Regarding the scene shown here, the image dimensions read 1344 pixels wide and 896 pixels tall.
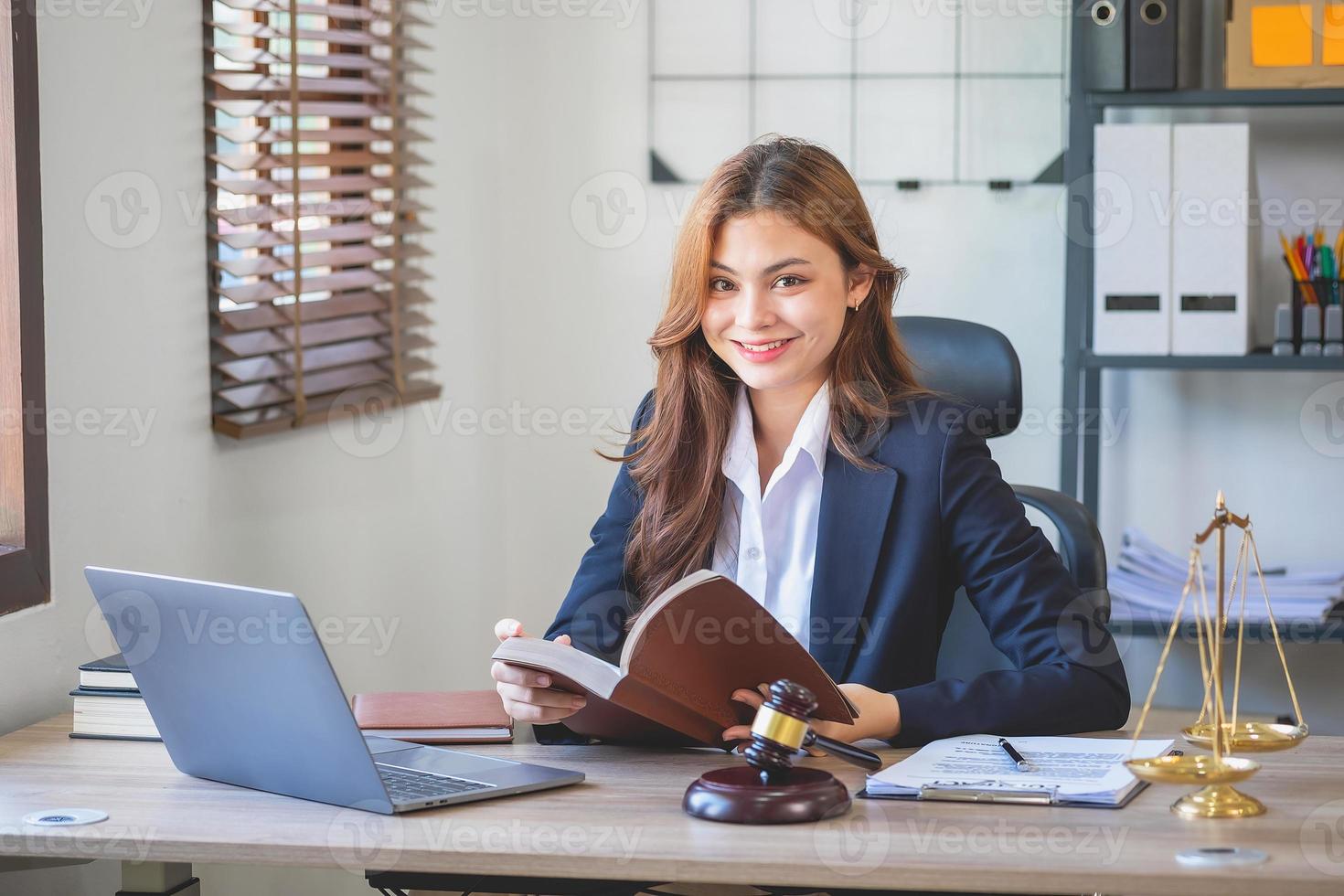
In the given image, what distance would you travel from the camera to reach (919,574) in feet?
5.53

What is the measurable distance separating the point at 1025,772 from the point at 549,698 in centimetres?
45

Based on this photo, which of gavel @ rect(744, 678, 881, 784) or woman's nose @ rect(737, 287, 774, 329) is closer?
gavel @ rect(744, 678, 881, 784)

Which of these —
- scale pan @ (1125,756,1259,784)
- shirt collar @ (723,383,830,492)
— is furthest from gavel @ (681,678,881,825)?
shirt collar @ (723,383,830,492)

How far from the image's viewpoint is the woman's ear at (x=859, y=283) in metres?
1.79

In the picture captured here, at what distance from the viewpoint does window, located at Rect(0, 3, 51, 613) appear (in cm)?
162

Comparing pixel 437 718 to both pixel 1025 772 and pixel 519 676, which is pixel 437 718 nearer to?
pixel 519 676

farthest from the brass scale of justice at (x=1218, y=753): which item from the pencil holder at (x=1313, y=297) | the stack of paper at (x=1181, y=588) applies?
the pencil holder at (x=1313, y=297)

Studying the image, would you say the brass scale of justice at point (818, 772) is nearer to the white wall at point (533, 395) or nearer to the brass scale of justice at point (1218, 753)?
the brass scale of justice at point (1218, 753)

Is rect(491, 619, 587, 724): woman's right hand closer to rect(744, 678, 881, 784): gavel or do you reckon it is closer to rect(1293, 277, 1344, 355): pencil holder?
rect(744, 678, 881, 784): gavel

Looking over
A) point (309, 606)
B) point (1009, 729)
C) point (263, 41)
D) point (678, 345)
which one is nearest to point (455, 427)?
point (309, 606)

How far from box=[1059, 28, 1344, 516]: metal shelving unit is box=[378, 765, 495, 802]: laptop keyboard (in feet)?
5.44

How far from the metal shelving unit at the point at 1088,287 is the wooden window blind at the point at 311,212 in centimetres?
115

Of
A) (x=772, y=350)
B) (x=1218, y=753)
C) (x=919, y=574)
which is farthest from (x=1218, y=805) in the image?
(x=772, y=350)

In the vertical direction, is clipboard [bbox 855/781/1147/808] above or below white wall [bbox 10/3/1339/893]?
below
